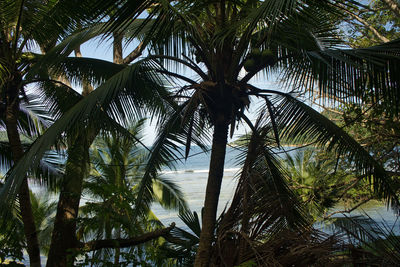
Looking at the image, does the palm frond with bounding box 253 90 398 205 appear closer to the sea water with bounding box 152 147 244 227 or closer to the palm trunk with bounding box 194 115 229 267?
the palm trunk with bounding box 194 115 229 267

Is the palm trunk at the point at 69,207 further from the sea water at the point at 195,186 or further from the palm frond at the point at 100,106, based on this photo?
the sea water at the point at 195,186

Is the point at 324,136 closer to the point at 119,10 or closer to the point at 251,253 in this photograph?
the point at 251,253

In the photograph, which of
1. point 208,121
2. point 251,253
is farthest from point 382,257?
point 208,121

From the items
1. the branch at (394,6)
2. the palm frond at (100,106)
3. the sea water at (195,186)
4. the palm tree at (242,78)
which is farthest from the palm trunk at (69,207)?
the sea water at (195,186)

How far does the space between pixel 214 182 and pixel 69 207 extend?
366cm

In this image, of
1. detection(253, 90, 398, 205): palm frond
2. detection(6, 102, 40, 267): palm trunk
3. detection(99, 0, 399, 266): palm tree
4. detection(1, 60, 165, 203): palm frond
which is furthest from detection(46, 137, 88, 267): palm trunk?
detection(253, 90, 398, 205): palm frond

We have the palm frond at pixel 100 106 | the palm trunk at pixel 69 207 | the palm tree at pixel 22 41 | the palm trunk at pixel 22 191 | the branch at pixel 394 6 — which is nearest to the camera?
the palm frond at pixel 100 106

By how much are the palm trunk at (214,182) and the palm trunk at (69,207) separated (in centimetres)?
242


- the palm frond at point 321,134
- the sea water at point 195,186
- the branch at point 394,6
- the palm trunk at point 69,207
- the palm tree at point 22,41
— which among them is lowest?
the sea water at point 195,186

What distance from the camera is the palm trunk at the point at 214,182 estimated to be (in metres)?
4.05

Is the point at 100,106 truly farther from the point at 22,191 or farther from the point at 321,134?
the point at 22,191

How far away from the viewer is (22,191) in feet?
18.0

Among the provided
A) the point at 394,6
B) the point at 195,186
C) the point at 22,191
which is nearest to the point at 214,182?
the point at 22,191

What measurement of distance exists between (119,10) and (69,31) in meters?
2.53
